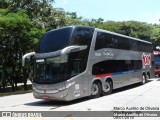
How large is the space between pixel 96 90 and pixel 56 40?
388 centimetres

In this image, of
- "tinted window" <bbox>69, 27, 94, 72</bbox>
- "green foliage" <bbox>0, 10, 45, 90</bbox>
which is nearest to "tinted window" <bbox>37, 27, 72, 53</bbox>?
"tinted window" <bbox>69, 27, 94, 72</bbox>

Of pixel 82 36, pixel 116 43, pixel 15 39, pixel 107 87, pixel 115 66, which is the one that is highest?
pixel 15 39

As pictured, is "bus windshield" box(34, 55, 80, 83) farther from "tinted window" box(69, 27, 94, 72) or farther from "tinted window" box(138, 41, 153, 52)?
"tinted window" box(138, 41, 153, 52)

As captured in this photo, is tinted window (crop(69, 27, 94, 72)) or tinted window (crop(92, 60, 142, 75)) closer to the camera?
tinted window (crop(69, 27, 94, 72))

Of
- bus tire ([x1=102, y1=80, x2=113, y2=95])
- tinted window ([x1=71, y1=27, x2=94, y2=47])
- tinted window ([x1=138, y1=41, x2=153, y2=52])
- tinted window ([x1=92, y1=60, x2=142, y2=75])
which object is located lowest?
bus tire ([x1=102, y1=80, x2=113, y2=95])

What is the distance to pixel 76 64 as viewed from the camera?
47.3 feet

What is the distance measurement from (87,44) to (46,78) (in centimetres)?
294

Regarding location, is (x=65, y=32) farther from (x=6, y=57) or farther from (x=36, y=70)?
(x=6, y=57)

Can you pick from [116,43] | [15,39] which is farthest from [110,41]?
[15,39]

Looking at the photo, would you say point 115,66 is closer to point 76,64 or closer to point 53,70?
point 76,64

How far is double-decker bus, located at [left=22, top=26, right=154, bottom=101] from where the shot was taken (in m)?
13.8

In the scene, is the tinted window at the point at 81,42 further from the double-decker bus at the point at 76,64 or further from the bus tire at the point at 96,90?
the bus tire at the point at 96,90

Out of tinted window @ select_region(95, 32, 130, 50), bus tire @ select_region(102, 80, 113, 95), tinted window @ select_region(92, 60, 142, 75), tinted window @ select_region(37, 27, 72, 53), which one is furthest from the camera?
bus tire @ select_region(102, 80, 113, 95)

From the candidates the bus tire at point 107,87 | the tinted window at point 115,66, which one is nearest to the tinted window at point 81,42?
the tinted window at point 115,66
